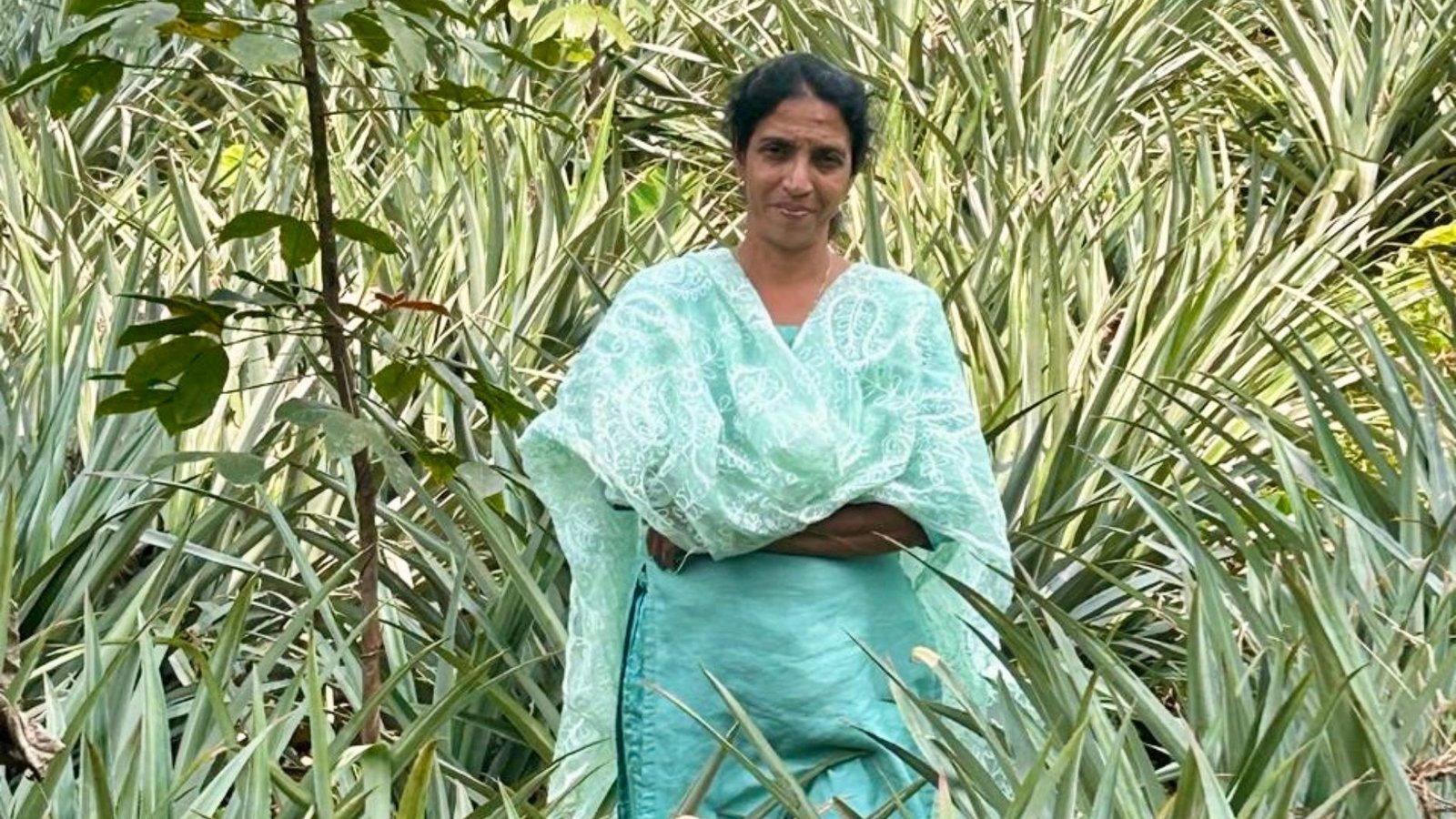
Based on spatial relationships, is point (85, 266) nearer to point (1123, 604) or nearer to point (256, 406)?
point (256, 406)

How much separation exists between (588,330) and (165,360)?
8.68ft

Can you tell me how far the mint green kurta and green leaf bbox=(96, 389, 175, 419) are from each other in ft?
2.13

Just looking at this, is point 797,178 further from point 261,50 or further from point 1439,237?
point 1439,237

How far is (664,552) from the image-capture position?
3244mm

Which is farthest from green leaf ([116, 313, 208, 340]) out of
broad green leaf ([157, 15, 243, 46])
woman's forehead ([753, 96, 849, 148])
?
woman's forehead ([753, 96, 849, 148])

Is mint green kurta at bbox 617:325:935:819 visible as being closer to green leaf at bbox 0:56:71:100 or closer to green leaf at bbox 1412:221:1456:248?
green leaf at bbox 0:56:71:100

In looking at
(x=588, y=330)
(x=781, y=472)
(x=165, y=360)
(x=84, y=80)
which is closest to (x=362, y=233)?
(x=165, y=360)

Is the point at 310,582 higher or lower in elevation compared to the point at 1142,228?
lower

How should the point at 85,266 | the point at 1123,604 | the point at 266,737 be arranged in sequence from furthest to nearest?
the point at 85,266
the point at 1123,604
the point at 266,737

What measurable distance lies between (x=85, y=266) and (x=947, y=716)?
3.45 meters

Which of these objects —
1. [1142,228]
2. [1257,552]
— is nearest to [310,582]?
[1257,552]

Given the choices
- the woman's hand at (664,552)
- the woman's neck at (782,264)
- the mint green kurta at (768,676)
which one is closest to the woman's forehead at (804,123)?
the woman's neck at (782,264)

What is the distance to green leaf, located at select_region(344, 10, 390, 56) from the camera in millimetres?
3174

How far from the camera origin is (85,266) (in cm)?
585
